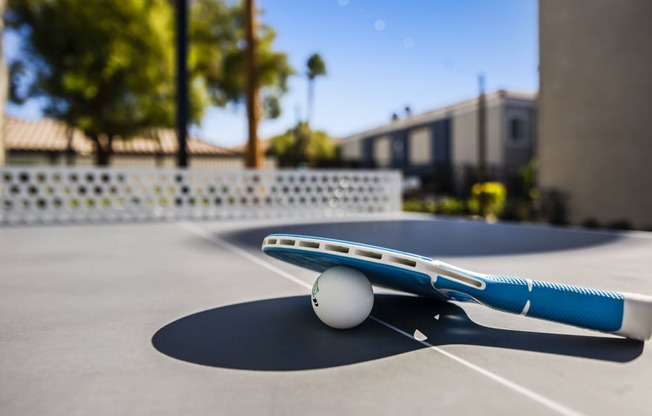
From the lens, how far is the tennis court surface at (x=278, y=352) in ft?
5.33

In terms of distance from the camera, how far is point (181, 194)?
11648 mm

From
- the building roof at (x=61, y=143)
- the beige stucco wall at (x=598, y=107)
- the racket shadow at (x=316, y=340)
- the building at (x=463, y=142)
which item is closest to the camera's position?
the racket shadow at (x=316, y=340)

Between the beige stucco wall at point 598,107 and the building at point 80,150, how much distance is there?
14.9 metres

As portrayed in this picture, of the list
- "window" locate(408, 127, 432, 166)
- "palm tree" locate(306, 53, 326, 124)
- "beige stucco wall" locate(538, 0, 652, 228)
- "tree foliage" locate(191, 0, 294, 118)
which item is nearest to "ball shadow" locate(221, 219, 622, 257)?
"beige stucco wall" locate(538, 0, 652, 228)

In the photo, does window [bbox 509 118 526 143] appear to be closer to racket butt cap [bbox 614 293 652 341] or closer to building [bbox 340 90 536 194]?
building [bbox 340 90 536 194]

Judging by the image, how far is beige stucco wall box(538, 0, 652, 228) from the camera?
376 inches

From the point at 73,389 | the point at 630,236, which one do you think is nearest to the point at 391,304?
the point at 73,389

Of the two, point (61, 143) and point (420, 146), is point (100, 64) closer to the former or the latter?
point (61, 143)

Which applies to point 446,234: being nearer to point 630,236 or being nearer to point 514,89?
point 630,236

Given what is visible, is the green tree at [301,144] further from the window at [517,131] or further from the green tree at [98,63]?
the green tree at [98,63]

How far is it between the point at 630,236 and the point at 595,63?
17.5ft

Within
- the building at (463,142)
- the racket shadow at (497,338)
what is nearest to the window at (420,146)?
the building at (463,142)

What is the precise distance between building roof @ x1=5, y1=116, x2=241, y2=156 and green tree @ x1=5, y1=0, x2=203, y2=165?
3.62m

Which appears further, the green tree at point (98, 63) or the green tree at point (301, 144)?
the green tree at point (301, 144)
